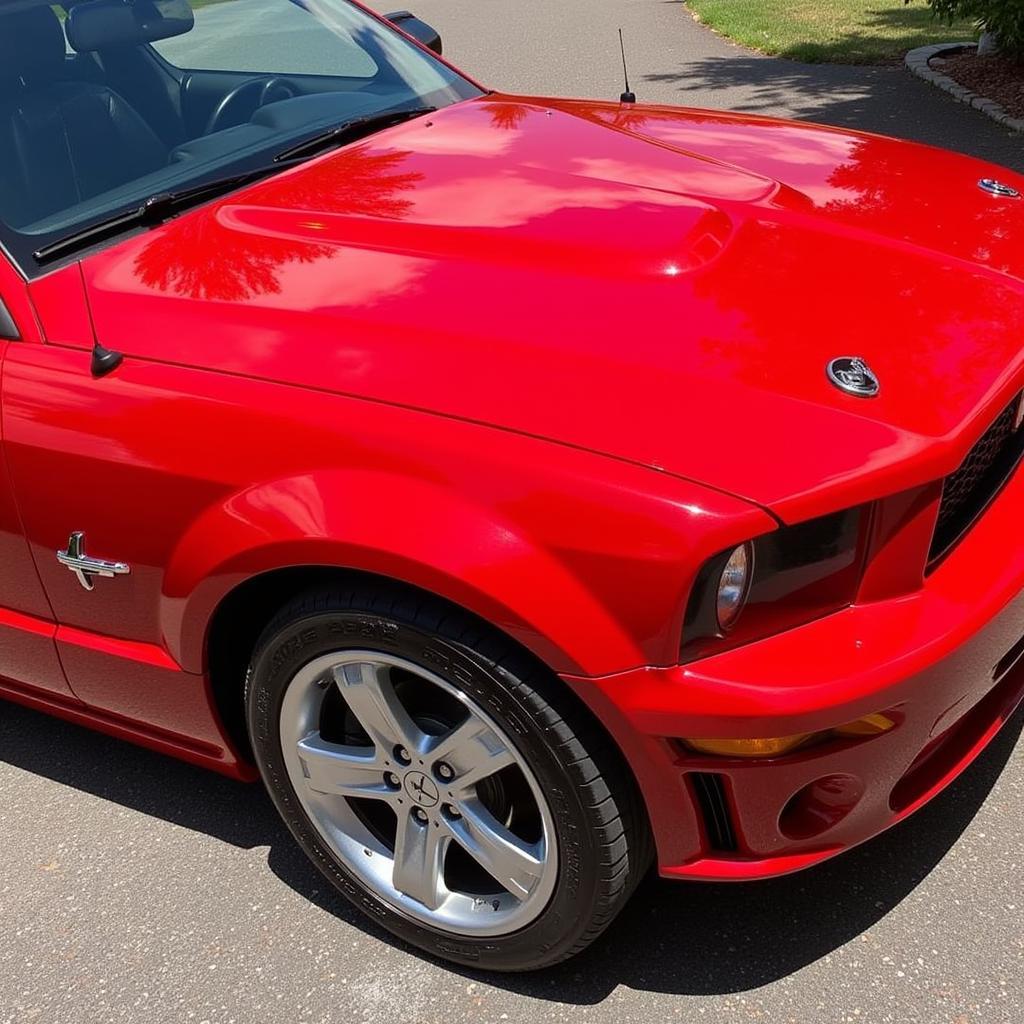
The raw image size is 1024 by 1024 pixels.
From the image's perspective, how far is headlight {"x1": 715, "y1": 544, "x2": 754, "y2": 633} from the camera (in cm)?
173

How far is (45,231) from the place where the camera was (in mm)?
2459

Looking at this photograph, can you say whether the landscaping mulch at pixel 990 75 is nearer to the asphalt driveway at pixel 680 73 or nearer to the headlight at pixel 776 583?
the asphalt driveway at pixel 680 73

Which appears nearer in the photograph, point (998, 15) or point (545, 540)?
point (545, 540)

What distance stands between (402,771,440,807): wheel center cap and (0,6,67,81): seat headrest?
1.87 metres

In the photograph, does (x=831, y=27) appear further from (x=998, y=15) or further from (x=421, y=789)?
(x=421, y=789)

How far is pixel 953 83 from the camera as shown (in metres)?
8.17

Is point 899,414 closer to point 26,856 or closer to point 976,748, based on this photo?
point 976,748

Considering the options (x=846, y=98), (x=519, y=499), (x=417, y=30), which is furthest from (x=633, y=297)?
(x=846, y=98)

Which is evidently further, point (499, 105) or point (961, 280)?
point (499, 105)

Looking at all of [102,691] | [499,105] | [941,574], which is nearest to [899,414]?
[941,574]

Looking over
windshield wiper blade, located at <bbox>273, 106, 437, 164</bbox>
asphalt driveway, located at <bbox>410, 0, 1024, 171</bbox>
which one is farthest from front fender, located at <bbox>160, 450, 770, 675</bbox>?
→ asphalt driveway, located at <bbox>410, 0, 1024, 171</bbox>

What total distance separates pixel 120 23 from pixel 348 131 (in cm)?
67

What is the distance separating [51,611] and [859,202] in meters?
1.83

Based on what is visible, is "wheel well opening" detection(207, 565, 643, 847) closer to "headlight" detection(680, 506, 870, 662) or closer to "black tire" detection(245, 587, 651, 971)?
"black tire" detection(245, 587, 651, 971)
